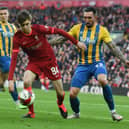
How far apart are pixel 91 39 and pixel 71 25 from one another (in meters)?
29.7

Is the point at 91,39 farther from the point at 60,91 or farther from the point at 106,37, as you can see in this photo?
the point at 60,91

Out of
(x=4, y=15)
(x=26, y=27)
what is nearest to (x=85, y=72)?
(x=26, y=27)

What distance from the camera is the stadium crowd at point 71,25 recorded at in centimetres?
2752

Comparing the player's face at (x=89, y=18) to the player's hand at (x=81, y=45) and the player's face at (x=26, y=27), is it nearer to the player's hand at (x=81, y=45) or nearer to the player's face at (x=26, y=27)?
the player's hand at (x=81, y=45)

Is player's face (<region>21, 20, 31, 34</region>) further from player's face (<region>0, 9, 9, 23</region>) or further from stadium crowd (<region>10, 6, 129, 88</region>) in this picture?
stadium crowd (<region>10, 6, 129, 88</region>)

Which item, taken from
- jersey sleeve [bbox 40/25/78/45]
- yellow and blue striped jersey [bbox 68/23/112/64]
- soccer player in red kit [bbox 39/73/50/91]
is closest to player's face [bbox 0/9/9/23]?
yellow and blue striped jersey [bbox 68/23/112/64]

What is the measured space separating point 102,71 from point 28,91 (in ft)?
5.22

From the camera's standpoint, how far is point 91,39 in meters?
12.1

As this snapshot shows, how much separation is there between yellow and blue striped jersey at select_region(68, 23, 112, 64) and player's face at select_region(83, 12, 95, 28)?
0.13m

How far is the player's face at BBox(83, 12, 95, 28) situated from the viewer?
11891 millimetres

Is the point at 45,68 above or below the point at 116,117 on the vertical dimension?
above

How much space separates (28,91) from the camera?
11422mm

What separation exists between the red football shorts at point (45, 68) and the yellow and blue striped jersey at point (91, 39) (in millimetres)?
692

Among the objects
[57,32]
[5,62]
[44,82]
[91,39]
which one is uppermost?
[57,32]
